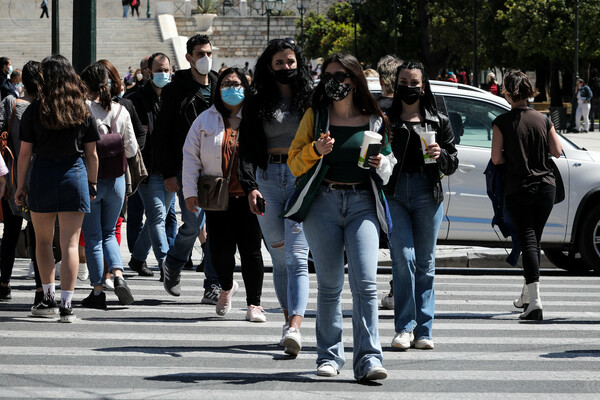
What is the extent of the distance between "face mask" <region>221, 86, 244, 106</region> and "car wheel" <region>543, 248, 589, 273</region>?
4.90 m

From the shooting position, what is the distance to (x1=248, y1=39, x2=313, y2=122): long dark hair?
7387 millimetres

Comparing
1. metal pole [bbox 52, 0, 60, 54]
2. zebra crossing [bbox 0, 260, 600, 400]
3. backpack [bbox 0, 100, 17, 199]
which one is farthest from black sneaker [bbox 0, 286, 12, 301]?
metal pole [bbox 52, 0, 60, 54]

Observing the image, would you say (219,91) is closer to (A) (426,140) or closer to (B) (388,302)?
(A) (426,140)

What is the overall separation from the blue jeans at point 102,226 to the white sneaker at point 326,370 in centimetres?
280

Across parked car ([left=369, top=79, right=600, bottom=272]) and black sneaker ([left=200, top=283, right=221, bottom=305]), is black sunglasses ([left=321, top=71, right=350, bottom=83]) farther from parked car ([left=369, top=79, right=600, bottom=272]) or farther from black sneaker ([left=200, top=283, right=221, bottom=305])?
parked car ([left=369, top=79, right=600, bottom=272])

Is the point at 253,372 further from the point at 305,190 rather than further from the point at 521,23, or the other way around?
the point at 521,23

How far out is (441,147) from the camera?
7.54 m

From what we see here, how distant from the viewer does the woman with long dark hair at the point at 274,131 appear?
24.1 feet

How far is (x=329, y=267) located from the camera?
21.1 feet

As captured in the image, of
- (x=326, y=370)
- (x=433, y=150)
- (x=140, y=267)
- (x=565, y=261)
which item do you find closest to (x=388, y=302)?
(x=433, y=150)

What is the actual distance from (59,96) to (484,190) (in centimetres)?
450

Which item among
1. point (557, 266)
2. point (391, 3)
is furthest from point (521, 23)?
point (557, 266)

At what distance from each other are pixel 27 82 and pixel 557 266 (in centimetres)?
592

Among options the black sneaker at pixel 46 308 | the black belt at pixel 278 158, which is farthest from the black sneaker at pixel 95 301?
the black belt at pixel 278 158
